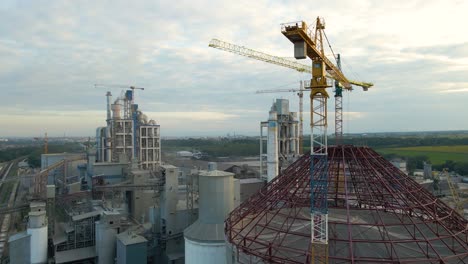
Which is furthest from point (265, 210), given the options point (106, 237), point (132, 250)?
point (106, 237)

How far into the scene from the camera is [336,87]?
143 ft

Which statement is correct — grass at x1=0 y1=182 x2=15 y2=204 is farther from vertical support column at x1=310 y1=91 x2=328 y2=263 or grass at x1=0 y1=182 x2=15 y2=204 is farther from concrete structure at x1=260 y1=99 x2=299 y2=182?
vertical support column at x1=310 y1=91 x2=328 y2=263

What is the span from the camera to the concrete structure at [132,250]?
37.1 m

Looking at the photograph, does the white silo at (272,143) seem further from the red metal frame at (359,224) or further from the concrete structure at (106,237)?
the concrete structure at (106,237)

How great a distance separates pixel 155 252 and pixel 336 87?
30.6 meters

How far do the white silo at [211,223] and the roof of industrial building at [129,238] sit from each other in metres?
7.55

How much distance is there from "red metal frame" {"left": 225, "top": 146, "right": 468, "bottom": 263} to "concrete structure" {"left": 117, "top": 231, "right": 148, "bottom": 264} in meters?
13.2

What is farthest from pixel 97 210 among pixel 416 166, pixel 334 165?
pixel 416 166

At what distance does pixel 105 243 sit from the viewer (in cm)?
4091

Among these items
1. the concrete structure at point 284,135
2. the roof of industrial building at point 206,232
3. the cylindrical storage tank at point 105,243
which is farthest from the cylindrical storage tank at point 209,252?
the concrete structure at point 284,135

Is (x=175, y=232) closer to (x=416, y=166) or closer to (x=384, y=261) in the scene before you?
(x=384, y=261)

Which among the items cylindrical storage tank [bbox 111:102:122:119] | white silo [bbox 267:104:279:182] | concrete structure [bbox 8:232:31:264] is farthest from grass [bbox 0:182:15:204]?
white silo [bbox 267:104:279:182]

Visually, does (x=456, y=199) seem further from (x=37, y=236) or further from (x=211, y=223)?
(x=37, y=236)

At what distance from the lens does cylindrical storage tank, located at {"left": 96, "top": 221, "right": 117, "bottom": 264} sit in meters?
40.7
